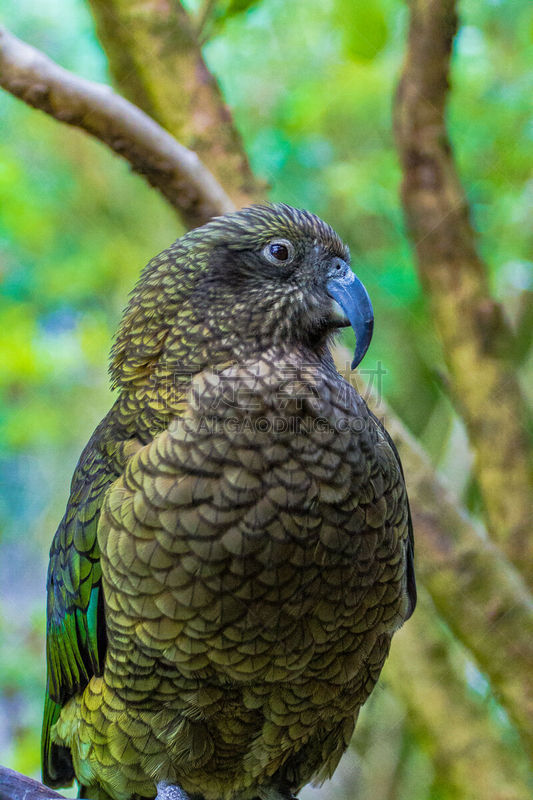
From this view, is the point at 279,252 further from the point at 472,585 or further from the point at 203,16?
the point at 472,585

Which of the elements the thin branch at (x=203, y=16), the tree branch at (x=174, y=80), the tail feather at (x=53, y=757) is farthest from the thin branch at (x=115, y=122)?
the tail feather at (x=53, y=757)

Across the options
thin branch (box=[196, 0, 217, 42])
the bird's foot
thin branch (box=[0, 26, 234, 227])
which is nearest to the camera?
the bird's foot

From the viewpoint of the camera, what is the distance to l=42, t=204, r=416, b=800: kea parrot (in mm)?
1386

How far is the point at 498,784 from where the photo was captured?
250cm

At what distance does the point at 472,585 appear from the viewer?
90.0 inches

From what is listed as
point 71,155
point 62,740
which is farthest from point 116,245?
point 62,740

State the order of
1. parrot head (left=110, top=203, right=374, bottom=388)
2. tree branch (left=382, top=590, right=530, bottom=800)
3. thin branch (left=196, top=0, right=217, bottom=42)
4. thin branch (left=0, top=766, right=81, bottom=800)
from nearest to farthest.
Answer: thin branch (left=0, top=766, right=81, bottom=800) < parrot head (left=110, top=203, right=374, bottom=388) < thin branch (left=196, top=0, right=217, bottom=42) < tree branch (left=382, top=590, right=530, bottom=800)

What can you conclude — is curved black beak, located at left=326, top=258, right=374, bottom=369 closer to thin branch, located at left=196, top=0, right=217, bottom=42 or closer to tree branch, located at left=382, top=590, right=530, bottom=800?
thin branch, located at left=196, top=0, right=217, bottom=42

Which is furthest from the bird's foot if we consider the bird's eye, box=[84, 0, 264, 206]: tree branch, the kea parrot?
box=[84, 0, 264, 206]: tree branch

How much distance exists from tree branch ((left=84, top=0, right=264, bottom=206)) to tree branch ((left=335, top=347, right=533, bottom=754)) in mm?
711

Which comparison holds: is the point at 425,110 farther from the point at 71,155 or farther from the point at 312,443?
the point at 71,155

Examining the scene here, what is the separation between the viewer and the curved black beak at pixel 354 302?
1.52 meters

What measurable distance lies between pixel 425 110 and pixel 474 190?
1.32m

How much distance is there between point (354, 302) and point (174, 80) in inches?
45.8
